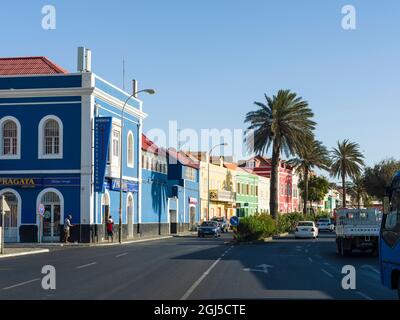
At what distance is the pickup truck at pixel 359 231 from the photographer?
28.6m

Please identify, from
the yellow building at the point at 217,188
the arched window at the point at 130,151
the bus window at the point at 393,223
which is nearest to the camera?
the bus window at the point at 393,223

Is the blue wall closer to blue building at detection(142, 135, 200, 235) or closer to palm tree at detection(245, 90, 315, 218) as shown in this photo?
blue building at detection(142, 135, 200, 235)

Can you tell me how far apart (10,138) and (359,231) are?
87.2 feet

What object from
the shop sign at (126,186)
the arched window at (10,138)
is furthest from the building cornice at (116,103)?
the arched window at (10,138)

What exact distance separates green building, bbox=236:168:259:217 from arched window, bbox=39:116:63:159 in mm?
50243

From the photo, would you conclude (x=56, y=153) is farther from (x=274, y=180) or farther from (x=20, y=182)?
(x=274, y=180)

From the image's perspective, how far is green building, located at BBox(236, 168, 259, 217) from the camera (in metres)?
94.8

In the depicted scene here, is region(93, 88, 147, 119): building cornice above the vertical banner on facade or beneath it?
above

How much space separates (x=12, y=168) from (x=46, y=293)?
31197 millimetres

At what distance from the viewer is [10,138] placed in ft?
147

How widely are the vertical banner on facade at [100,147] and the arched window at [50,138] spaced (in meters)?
2.56

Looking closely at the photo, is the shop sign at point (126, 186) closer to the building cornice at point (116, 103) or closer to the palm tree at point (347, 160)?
the building cornice at point (116, 103)

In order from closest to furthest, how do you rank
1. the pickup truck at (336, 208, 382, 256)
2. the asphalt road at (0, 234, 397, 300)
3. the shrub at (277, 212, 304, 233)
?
the asphalt road at (0, 234, 397, 300) < the pickup truck at (336, 208, 382, 256) < the shrub at (277, 212, 304, 233)

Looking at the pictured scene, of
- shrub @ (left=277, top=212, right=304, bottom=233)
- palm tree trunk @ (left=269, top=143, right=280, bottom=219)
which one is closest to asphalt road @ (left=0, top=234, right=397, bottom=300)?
palm tree trunk @ (left=269, top=143, right=280, bottom=219)
